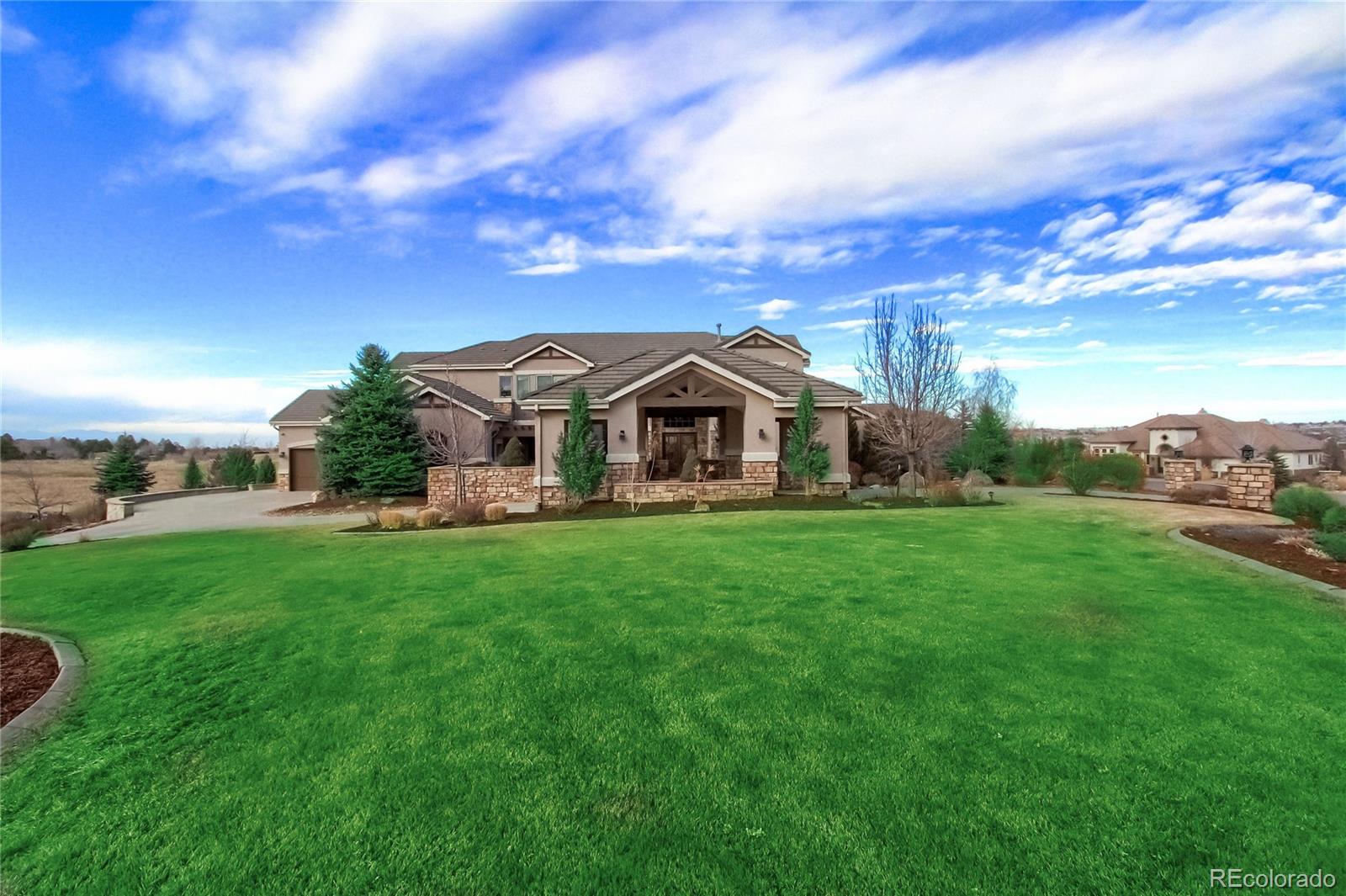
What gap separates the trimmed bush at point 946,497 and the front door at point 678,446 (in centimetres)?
1039

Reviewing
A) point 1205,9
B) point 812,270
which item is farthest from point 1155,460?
point 1205,9

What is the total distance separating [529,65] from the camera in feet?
36.1

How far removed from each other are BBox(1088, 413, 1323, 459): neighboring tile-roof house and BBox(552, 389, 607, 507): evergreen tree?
4323 cm

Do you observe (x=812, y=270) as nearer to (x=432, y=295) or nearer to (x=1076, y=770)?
(x=432, y=295)

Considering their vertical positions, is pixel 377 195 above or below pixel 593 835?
above

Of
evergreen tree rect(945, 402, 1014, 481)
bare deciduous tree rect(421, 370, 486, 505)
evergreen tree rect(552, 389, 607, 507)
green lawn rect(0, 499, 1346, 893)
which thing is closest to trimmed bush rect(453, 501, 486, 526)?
evergreen tree rect(552, 389, 607, 507)

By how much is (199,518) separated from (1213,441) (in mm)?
57945

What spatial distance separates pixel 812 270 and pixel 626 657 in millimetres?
23602

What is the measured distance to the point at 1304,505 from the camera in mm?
11375

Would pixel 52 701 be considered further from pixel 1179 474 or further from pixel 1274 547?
pixel 1179 474

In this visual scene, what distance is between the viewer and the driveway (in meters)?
15.5

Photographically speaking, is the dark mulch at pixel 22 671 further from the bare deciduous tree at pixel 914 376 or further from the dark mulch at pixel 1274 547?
the bare deciduous tree at pixel 914 376

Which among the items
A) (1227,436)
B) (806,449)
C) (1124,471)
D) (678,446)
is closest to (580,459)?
(806,449)

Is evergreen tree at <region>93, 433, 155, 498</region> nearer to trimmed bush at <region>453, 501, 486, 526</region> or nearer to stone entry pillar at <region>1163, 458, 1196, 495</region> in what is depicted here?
trimmed bush at <region>453, 501, 486, 526</region>
